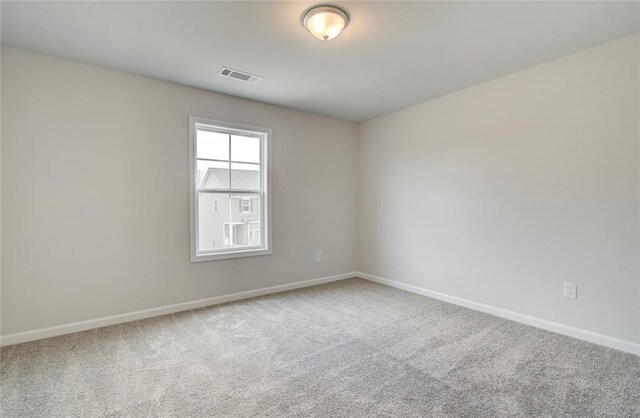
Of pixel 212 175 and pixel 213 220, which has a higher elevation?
pixel 212 175

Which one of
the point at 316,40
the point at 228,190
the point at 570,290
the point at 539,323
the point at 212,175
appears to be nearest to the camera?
the point at 316,40

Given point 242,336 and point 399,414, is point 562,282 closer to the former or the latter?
point 399,414

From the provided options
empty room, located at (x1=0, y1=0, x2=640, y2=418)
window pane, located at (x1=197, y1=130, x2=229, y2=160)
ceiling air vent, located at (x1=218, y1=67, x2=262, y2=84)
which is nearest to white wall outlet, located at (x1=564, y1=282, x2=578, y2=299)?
empty room, located at (x1=0, y1=0, x2=640, y2=418)

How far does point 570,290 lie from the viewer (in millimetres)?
2695

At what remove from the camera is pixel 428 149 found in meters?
3.88

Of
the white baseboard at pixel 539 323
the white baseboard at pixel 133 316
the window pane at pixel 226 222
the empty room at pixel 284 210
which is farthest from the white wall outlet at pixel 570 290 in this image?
the window pane at pixel 226 222

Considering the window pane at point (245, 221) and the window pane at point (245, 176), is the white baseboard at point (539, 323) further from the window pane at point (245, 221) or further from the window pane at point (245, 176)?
the window pane at point (245, 176)

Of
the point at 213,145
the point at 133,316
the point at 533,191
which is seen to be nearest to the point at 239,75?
the point at 213,145

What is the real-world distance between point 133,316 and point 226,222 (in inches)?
53.7

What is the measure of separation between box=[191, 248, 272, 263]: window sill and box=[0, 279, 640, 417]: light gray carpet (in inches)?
24.9

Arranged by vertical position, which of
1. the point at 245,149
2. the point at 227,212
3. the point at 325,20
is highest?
the point at 325,20

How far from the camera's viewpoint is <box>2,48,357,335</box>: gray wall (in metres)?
2.56

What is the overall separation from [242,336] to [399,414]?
151 centimetres

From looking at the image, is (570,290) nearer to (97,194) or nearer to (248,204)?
(248,204)
